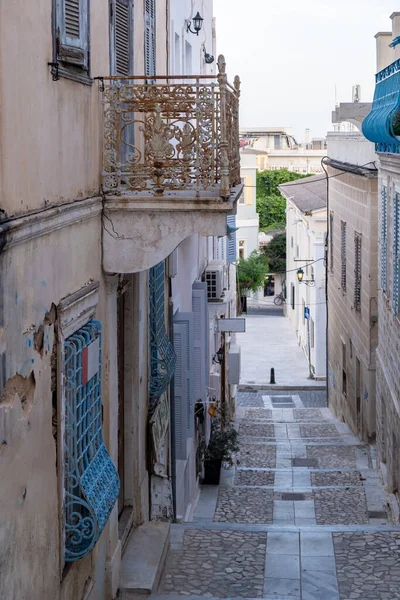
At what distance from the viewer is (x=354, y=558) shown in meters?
9.71

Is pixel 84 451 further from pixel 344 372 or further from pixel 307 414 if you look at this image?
pixel 307 414

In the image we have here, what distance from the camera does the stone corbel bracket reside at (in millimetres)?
7395

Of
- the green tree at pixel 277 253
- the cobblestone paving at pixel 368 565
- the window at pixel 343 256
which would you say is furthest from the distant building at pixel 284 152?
the cobblestone paving at pixel 368 565

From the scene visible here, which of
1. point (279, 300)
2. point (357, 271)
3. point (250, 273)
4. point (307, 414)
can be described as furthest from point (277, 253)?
point (357, 271)

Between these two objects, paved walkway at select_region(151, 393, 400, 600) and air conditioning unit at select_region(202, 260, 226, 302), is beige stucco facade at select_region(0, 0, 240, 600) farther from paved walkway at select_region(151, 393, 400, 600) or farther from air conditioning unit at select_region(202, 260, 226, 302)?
air conditioning unit at select_region(202, 260, 226, 302)

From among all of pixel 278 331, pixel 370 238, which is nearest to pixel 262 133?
pixel 278 331

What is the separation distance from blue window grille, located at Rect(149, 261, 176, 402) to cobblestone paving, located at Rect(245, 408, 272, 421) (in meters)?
16.0

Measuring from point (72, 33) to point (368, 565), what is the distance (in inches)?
226

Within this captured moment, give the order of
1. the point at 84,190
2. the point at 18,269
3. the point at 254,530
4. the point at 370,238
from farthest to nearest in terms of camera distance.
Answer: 1. the point at 370,238
2. the point at 254,530
3. the point at 84,190
4. the point at 18,269

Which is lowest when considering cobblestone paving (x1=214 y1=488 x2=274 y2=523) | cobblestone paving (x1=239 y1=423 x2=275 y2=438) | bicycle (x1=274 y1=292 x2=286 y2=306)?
bicycle (x1=274 y1=292 x2=286 y2=306)

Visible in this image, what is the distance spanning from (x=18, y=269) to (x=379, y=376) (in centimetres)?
1447

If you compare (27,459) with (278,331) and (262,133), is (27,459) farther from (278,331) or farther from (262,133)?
(262,133)

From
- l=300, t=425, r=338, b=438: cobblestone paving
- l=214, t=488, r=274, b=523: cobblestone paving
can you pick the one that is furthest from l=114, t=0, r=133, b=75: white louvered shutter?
l=300, t=425, r=338, b=438: cobblestone paving

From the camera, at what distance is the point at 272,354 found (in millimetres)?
43375
